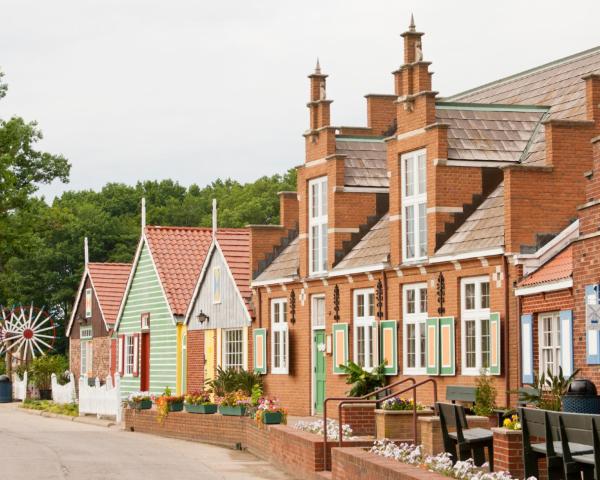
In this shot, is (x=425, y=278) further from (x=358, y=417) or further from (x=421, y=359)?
(x=358, y=417)

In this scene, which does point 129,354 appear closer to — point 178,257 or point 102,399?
point 178,257

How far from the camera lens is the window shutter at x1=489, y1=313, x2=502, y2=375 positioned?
26.2m

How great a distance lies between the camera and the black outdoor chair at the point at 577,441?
45.1ft

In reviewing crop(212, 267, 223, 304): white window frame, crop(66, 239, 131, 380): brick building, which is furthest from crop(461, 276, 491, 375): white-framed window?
crop(66, 239, 131, 380): brick building

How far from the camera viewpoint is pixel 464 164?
96.5 feet

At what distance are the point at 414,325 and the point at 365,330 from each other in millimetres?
2490

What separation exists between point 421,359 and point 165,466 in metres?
7.86

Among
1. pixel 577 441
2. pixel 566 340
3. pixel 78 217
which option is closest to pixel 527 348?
pixel 566 340

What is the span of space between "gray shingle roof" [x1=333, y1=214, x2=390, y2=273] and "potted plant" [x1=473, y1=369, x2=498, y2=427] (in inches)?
216

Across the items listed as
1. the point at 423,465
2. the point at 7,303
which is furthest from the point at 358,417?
the point at 7,303

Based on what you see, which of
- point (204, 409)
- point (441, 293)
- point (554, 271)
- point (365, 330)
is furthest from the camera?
point (365, 330)

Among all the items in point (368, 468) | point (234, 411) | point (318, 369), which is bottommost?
point (368, 468)

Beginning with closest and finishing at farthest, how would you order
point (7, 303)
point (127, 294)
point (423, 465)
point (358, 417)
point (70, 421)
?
point (423, 465) < point (358, 417) < point (70, 421) < point (127, 294) < point (7, 303)

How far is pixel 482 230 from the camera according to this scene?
2786 centimetres
